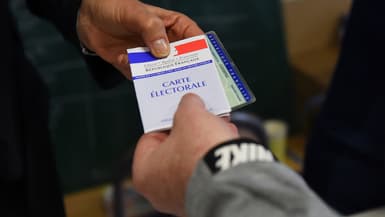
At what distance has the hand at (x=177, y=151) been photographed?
0.40m

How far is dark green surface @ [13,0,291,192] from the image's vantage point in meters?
1.16

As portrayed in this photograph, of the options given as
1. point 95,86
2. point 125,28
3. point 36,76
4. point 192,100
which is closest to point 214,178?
point 192,100

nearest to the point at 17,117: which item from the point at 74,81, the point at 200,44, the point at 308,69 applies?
the point at 200,44

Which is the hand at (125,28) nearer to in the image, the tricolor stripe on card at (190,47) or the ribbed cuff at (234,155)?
the tricolor stripe on card at (190,47)

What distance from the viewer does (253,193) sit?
0.36m

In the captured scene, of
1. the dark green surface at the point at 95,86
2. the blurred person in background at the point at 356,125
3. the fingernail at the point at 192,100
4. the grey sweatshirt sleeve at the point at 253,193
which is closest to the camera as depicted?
the grey sweatshirt sleeve at the point at 253,193

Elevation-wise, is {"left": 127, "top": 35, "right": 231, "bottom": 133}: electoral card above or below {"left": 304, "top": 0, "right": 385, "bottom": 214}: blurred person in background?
above

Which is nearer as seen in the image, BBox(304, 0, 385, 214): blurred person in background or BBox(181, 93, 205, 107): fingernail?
BBox(181, 93, 205, 107): fingernail

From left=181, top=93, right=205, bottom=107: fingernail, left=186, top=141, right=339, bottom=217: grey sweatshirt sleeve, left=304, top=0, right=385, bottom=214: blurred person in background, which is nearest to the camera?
left=186, top=141, right=339, bottom=217: grey sweatshirt sleeve

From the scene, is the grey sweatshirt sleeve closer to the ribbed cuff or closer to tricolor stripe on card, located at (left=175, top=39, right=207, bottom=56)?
the ribbed cuff

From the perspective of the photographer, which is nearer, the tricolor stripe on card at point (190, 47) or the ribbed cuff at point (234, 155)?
the ribbed cuff at point (234, 155)

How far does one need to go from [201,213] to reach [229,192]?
0.09ft

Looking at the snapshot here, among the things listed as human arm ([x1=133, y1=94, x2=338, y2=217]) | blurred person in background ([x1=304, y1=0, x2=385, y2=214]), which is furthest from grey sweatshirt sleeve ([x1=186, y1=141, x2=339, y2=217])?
blurred person in background ([x1=304, y1=0, x2=385, y2=214])

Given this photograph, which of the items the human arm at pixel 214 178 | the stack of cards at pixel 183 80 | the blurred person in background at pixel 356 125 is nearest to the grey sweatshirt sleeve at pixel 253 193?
the human arm at pixel 214 178
